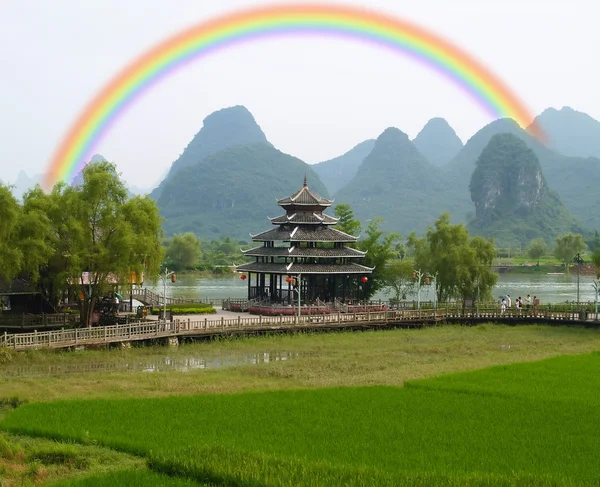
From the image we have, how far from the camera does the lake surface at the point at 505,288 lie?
8494cm

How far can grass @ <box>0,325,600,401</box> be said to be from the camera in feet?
96.6

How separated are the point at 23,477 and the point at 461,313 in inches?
1680

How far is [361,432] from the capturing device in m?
21.4

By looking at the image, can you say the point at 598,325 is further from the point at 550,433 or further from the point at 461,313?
the point at 550,433

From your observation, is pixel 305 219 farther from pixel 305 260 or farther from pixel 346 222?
pixel 346 222

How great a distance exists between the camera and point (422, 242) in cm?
6862

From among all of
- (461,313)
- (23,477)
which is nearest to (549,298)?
(461,313)

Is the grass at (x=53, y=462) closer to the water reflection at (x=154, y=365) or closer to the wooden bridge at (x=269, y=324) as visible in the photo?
the water reflection at (x=154, y=365)

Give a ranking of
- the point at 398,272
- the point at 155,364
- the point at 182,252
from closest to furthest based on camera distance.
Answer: the point at 155,364 < the point at 398,272 < the point at 182,252

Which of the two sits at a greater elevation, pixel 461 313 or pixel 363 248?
pixel 363 248

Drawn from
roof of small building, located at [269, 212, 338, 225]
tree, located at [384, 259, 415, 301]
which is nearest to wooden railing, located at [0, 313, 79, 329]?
roof of small building, located at [269, 212, 338, 225]

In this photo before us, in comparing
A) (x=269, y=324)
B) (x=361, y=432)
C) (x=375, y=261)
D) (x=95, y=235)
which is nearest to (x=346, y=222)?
(x=375, y=261)

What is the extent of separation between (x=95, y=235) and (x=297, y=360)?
1424cm

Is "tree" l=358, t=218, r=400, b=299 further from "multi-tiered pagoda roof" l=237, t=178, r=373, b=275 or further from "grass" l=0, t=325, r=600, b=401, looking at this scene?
"grass" l=0, t=325, r=600, b=401
